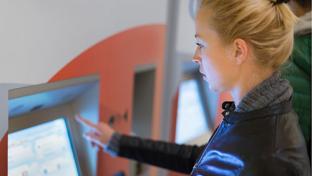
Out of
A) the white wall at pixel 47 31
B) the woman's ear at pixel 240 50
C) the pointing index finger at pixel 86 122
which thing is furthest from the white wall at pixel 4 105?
the woman's ear at pixel 240 50

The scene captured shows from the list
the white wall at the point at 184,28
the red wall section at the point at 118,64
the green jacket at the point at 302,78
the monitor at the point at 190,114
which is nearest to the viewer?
the red wall section at the point at 118,64

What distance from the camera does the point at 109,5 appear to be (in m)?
1.33

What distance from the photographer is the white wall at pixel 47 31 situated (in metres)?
0.99

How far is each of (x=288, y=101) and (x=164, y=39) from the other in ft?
2.79

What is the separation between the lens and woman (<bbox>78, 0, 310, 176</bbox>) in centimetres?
94

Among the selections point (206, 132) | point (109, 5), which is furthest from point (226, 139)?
point (206, 132)

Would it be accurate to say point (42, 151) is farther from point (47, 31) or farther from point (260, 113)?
point (260, 113)

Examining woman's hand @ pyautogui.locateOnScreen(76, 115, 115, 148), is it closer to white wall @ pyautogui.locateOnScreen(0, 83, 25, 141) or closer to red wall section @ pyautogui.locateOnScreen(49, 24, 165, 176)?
red wall section @ pyautogui.locateOnScreen(49, 24, 165, 176)

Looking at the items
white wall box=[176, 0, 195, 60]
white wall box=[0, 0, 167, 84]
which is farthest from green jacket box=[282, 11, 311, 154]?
white wall box=[0, 0, 167, 84]

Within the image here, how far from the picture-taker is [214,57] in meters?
1.03

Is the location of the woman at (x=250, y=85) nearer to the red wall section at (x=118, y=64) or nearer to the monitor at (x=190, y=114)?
the red wall section at (x=118, y=64)

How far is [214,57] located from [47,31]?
1.45ft

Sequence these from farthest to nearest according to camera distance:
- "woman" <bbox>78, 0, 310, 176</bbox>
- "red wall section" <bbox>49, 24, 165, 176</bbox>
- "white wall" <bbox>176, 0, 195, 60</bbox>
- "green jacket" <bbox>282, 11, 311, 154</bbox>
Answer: "white wall" <bbox>176, 0, 195, 60</bbox> < "green jacket" <bbox>282, 11, 311, 154</bbox> < "red wall section" <bbox>49, 24, 165, 176</bbox> < "woman" <bbox>78, 0, 310, 176</bbox>

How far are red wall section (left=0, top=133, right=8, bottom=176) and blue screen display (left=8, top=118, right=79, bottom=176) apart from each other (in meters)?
0.03
